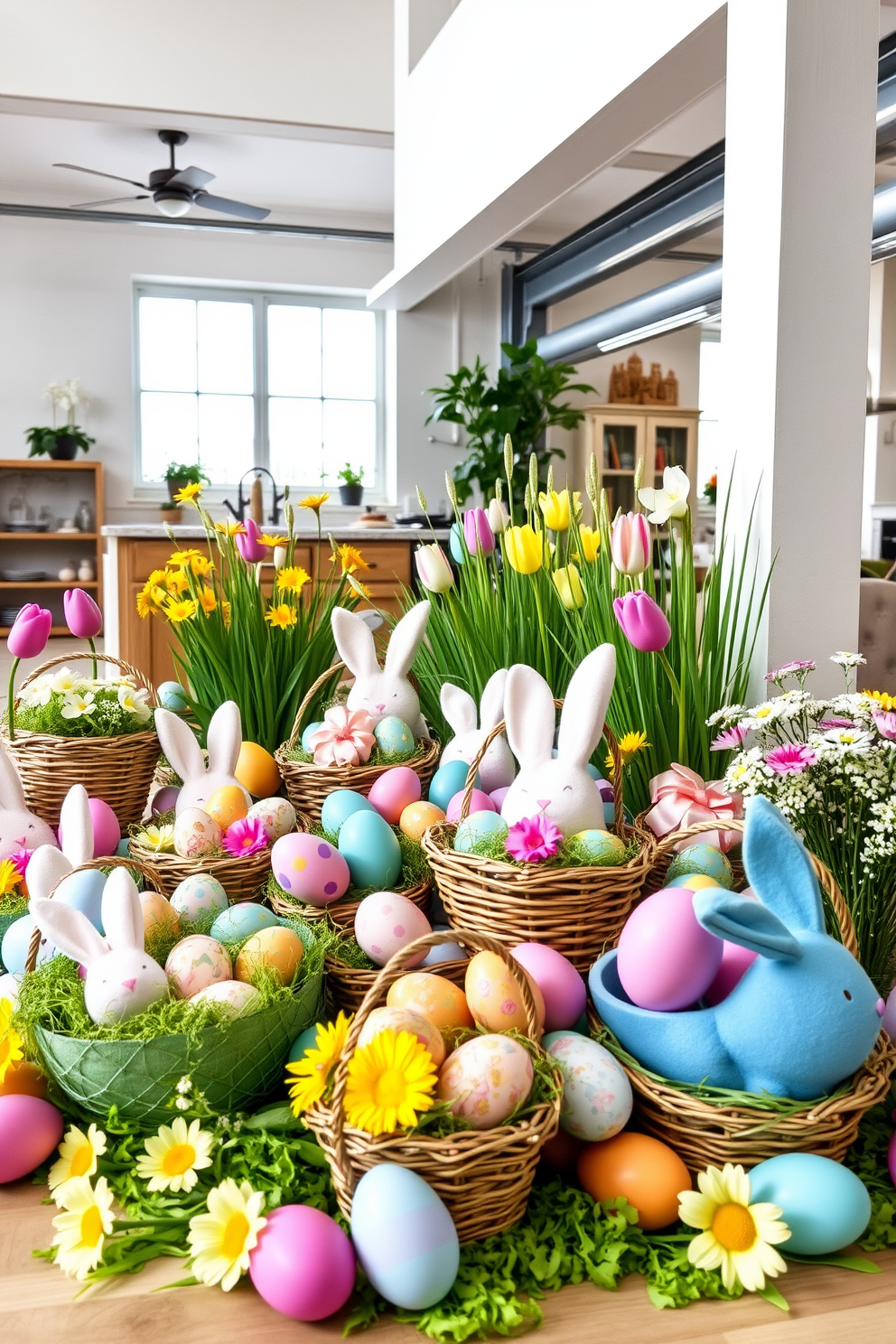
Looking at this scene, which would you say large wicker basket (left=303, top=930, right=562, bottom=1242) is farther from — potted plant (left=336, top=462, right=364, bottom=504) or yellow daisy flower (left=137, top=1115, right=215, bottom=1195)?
potted plant (left=336, top=462, right=364, bottom=504)

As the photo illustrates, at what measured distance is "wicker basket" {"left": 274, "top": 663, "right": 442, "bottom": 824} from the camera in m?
1.46

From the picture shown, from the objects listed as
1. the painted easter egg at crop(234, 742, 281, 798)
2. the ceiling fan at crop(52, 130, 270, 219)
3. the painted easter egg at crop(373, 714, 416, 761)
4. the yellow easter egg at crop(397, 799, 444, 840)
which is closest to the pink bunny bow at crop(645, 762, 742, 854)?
the yellow easter egg at crop(397, 799, 444, 840)

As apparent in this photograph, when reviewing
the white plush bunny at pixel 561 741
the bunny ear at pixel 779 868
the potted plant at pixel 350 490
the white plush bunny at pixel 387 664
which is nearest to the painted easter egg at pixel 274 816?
the white plush bunny at pixel 387 664

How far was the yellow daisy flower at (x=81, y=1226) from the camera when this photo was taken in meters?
0.85

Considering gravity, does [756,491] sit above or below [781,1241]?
above

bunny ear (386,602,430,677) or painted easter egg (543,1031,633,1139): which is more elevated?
bunny ear (386,602,430,677)

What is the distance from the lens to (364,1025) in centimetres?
88

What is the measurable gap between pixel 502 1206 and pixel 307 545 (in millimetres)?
3862

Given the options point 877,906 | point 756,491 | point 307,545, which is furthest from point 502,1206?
point 307,545

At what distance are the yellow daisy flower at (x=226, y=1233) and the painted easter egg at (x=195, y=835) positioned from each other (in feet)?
1.67

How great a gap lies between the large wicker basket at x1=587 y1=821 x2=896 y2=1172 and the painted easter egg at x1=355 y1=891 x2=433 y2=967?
264mm

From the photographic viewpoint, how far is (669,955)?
0.92m

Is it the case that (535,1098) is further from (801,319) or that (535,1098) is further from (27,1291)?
(801,319)

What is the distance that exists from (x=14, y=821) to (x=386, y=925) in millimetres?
568
